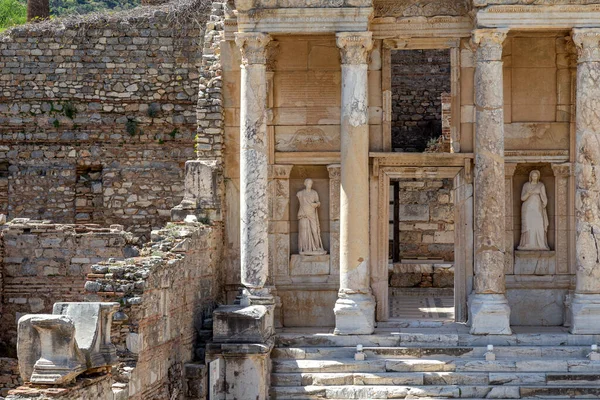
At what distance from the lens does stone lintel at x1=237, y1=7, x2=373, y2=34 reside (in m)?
23.7

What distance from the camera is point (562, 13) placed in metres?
23.5

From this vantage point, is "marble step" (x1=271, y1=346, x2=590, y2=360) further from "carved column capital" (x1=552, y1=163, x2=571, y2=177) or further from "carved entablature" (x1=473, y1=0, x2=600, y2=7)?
"carved entablature" (x1=473, y1=0, x2=600, y2=7)

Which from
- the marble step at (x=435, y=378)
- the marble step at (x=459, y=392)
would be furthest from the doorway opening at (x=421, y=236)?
the marble step at (x=459, y=392)

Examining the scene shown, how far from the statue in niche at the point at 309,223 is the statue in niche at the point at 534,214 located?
12.0ft

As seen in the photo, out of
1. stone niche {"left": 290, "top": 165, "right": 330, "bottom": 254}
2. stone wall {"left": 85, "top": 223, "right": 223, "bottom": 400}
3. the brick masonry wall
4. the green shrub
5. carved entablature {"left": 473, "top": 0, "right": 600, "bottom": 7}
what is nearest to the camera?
stone wall {"left": 85, "top": 223, "right": 223, "bottom": 400}

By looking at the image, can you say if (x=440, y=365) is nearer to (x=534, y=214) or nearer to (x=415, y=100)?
(x=534, y=214)

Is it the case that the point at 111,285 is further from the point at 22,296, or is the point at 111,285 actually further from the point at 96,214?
the point at 96,214

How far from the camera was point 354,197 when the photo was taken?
23781mm

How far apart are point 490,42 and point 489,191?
2.54 m

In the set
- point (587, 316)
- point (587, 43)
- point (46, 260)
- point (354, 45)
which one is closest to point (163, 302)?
point (354, 45)

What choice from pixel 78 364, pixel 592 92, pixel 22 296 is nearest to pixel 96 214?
pixel 22 296

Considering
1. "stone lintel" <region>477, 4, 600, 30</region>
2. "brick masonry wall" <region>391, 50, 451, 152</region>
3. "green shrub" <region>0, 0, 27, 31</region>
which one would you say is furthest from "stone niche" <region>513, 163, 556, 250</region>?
"green shrub" <region>0, 0, 27, 31</region>

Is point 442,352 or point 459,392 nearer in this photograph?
point 459,392

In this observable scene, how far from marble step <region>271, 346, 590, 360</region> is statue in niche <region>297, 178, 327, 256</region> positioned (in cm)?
250
